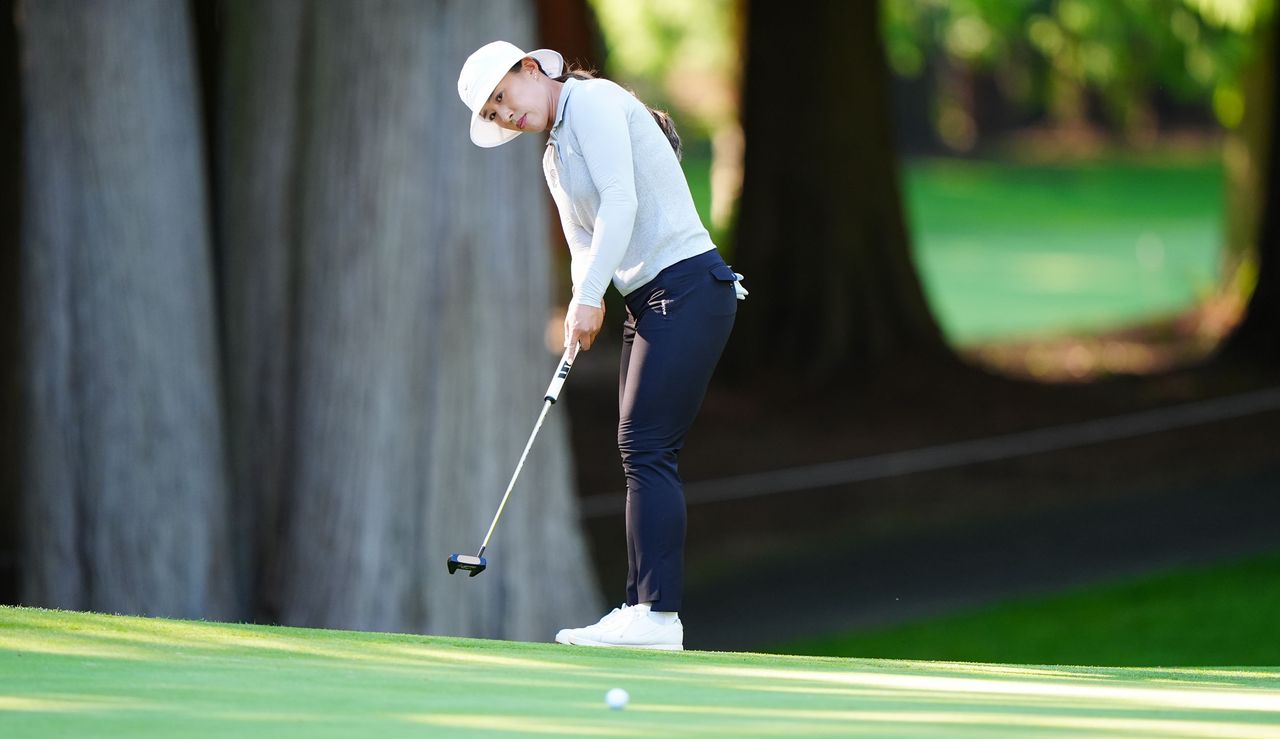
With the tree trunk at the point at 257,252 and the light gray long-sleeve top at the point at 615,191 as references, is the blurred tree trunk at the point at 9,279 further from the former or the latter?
the light gray long-sleeve top at the point at 615,191

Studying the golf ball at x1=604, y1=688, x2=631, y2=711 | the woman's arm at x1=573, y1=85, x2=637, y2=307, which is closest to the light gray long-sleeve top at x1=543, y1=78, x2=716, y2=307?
the woman's arm at x1=573, y1=85, x2=637, y2=307

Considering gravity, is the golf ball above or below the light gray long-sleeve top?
below

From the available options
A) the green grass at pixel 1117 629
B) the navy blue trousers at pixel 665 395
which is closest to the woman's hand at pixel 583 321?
the navy blue trousers at pixel 665 395

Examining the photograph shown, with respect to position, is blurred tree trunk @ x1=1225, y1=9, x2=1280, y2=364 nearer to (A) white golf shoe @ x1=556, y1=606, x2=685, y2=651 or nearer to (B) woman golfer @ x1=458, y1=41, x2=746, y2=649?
(B) woman golfer @ x1=458, y1=41, x2=746, y2=649

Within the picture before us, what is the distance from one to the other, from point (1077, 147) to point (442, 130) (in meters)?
40.5

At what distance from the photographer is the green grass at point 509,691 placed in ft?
11.5

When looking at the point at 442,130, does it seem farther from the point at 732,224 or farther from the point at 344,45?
the point at 732,224

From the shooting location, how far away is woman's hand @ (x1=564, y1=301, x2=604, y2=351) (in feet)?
16.4

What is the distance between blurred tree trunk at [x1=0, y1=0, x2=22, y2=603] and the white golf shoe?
537 centimetres

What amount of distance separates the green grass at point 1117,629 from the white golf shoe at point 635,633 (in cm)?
438

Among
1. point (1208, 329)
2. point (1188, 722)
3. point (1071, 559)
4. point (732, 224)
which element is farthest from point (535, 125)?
point (1208, 329)

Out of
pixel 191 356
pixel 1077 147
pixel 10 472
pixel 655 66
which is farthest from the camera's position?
pixel 1077 147

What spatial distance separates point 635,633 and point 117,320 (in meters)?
3.66

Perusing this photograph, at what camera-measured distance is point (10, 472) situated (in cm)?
1001
